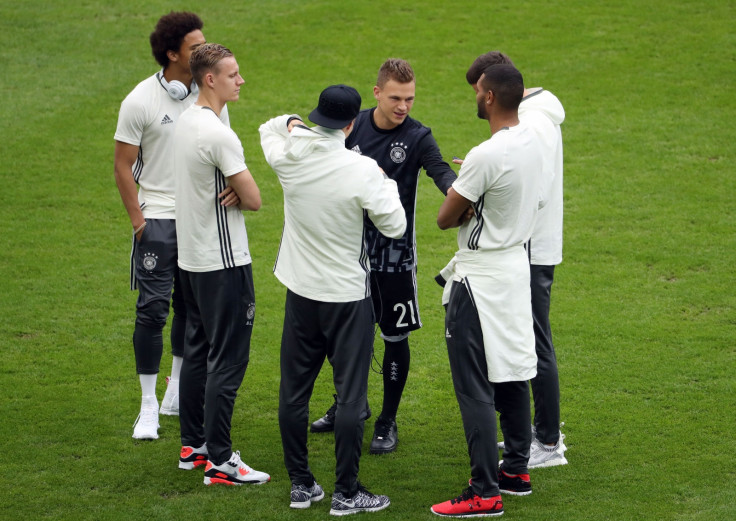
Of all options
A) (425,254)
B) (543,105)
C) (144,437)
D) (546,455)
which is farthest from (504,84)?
(425,254)

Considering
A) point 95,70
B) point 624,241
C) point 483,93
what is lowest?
point 624,241

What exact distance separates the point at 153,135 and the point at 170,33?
61 centimetres

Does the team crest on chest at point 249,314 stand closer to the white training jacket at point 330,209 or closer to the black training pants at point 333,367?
the black training pants at point 333,367

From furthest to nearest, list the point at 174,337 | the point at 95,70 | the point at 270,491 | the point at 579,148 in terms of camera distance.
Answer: the point at 95,70 → the point at 579,148 → the point at 174,337 → the point at 270,491

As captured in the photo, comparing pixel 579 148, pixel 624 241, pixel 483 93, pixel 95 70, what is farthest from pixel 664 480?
pixel 95 70

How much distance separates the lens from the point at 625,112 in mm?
11266

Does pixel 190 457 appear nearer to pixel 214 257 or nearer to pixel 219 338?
pixel 219 338

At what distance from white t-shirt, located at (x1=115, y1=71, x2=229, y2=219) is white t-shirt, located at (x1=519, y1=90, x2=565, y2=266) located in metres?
1.79

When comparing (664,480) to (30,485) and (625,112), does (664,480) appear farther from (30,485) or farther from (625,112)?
(625,112)

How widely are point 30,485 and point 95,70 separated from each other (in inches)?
356

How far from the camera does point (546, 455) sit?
4992 millimetres

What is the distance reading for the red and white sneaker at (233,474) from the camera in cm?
475

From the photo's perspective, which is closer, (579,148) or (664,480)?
(664,480)

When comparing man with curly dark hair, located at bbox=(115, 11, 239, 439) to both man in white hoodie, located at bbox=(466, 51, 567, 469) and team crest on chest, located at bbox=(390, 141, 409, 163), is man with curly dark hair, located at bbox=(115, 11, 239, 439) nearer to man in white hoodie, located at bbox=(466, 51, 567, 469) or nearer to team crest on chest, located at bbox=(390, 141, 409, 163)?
team crest on chest, located at bbox=(390, 141, 409, 163)
